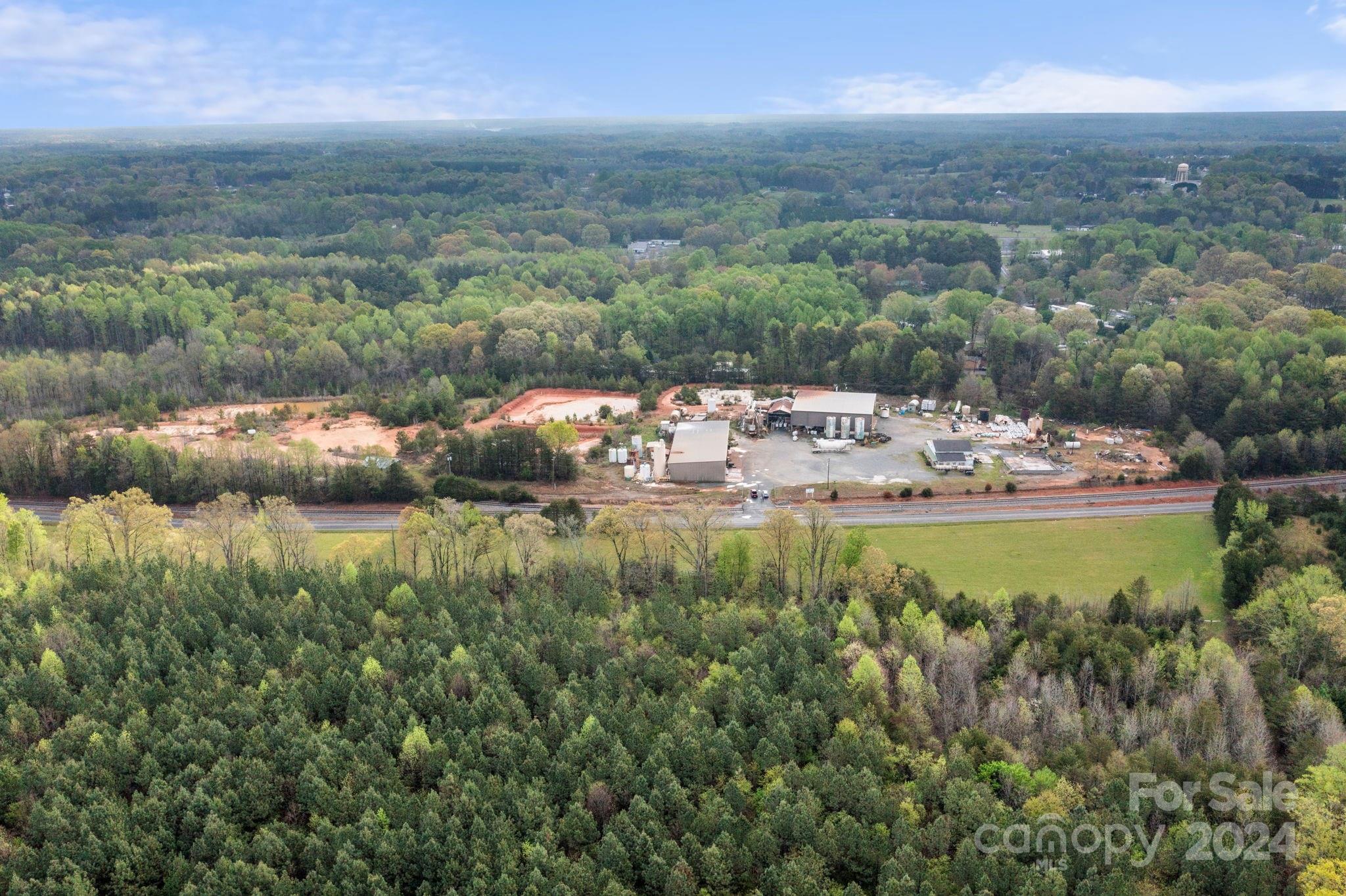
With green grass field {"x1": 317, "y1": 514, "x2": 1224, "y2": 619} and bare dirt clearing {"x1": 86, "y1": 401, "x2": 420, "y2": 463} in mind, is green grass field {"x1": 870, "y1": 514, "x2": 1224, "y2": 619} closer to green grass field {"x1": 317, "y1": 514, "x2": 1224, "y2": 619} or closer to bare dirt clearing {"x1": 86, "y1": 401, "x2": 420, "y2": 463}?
green grass field {"x1": 317, "y1": 514, "x2": 1224, "y2": 619}

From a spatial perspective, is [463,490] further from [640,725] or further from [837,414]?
[640,725]

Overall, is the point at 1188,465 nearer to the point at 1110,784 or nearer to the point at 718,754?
the point at 1110,784

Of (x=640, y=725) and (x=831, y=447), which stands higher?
(x=831, y=447)

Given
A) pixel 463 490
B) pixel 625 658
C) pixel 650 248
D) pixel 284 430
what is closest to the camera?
pixel 625 658

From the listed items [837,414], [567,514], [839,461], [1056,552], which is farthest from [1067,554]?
[567,514]

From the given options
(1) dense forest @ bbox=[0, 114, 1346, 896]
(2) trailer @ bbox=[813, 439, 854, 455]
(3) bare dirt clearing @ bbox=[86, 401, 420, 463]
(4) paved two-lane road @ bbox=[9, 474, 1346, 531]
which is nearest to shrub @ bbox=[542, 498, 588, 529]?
(1) dense forest @ bbox=[0, 114, 1346, 896]

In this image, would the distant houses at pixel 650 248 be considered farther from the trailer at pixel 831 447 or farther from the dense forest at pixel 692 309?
the trailer at pixel 831 447
